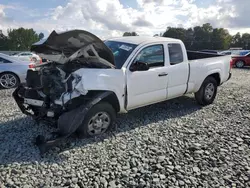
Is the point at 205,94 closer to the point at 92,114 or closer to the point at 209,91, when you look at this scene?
the point at 209,91

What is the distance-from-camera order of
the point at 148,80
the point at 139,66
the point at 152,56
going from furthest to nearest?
the point at 152,56, the point at 148,80, the point at 139,66

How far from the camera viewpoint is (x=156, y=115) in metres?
5.63

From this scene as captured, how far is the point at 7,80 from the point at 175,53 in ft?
21.8

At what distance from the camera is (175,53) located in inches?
219

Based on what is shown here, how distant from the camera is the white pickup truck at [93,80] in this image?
13.0 ft

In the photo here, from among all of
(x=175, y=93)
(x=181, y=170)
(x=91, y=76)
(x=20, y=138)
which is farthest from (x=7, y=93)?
(x=181, y=170)

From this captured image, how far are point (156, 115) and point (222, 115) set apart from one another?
1764 mm

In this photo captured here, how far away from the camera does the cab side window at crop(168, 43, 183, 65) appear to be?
5.41m

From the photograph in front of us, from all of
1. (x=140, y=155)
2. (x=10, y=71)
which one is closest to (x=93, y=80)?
(x=140, y=155)

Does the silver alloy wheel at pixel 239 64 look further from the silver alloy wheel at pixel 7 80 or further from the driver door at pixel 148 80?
the silver alloy wheel at pixel 7 80

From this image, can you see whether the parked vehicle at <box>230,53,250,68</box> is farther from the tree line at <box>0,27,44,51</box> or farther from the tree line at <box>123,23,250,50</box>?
the tree line at <box>0,27,44,51</box>

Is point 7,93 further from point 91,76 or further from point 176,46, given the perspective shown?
point 176,46

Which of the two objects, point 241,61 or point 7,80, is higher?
point 241,61

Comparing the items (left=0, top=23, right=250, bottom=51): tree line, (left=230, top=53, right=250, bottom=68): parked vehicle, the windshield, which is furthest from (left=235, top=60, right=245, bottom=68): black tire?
(left=0, top=23, right=250, bottom=51): tree line
